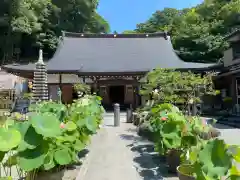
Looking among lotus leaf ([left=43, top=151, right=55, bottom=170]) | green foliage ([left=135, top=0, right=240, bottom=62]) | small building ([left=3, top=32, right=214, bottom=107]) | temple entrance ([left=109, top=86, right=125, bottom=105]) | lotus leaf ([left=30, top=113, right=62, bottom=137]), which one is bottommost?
lotus leaf ([left=43, top=151, right=55, bottom=170])

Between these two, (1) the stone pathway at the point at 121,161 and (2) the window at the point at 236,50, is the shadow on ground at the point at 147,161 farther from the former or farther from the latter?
(2) the window at the point at 236,50

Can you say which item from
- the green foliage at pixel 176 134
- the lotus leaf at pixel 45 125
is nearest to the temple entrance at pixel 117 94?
the green foliage at pixel 176 134

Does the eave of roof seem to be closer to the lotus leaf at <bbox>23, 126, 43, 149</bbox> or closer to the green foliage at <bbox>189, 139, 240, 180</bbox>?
the lotus leaf at <bbox>23, 126, 43, 149</bbox>

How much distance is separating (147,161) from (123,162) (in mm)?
418

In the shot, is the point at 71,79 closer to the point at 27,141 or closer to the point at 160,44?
the point at 160,44

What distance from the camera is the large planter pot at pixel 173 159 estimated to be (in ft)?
11.5

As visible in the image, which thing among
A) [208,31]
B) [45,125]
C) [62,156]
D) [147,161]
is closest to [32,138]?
[45,125]

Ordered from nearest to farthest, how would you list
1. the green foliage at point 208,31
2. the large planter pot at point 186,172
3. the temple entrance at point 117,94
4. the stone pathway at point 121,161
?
1. the large planter pot at point 186,172
2. the stone pathway at point 121,161
3. the temple entrance at point 117,94
4. the green foliage at point 208,31

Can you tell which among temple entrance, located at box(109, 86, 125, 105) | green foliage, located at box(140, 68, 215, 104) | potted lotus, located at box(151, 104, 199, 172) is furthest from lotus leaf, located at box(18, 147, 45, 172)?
temple entrance, located at box(109, 86, 125, 105)

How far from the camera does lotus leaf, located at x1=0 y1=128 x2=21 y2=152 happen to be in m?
1.72

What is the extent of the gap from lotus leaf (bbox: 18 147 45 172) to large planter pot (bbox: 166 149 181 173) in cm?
198

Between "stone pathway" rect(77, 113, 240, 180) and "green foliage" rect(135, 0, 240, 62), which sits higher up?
"green foliage" rect(135, 0, 240, 62)

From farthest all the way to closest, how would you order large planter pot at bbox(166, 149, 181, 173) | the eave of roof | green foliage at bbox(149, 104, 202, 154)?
the eave of roof
large planter pot at bbox(166, 149, 181, 173)
green foliage at bbox(149, 104, 202, 154)

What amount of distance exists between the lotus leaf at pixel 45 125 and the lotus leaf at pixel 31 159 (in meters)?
0.17
